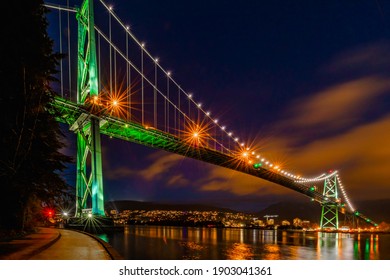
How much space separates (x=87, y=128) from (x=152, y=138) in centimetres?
746

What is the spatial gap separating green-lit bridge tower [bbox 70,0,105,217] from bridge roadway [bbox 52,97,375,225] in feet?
1.71

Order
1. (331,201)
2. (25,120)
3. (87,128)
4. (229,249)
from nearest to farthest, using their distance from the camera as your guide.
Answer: (25,120), (229,249), (87,128), (331,201)

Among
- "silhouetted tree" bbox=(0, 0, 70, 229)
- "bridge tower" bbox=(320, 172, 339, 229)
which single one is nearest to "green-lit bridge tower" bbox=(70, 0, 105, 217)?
"silhouetted tree" bbox=(0, 0, 70, 229)

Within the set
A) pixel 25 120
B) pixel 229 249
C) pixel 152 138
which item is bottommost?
pixel 229 249

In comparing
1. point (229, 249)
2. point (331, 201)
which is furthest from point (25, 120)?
point (331, 201)

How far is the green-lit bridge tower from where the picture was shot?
30.0m

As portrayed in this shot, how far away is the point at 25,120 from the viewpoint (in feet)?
40.8

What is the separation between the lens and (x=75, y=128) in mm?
34656

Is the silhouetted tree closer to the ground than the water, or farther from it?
farther from it

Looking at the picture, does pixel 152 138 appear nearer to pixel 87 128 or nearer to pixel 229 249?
pixel 87 128

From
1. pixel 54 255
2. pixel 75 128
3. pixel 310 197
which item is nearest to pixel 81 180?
pixel 75 128

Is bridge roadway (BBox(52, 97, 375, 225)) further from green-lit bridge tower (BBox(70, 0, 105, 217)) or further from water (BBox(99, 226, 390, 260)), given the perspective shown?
Answer: water (BBox(99, 226, 390, 260))

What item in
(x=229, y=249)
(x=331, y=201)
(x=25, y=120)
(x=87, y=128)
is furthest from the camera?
(x=331, y=201)
